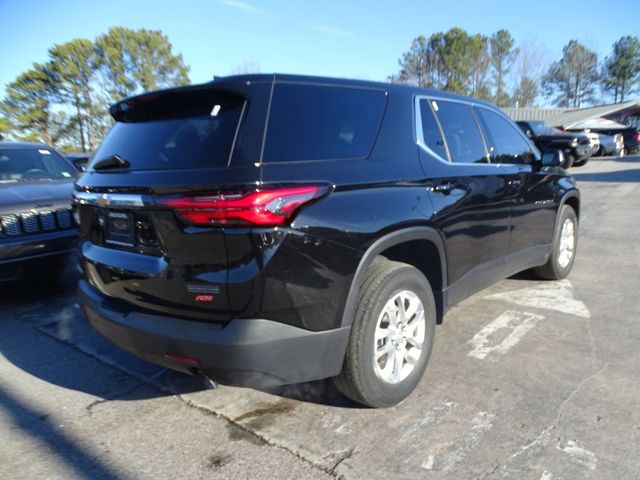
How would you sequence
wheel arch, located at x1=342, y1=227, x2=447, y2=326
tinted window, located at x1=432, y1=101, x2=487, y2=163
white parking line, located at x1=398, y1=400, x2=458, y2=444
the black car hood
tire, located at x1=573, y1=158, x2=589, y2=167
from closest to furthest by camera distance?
wheel arch, located at x1=342, y1=227, x2=447, y2=326, white parking line, located at x1=398, y1=400, x2=458, y2=444, tinted window, located at x1=432, y1=101, x2=487, y2=163, the black car hood, tire, located at x1=573, y1=158, x2=589, y2=167

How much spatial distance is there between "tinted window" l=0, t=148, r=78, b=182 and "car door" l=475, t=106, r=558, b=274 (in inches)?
187

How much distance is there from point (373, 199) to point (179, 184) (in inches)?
39.6

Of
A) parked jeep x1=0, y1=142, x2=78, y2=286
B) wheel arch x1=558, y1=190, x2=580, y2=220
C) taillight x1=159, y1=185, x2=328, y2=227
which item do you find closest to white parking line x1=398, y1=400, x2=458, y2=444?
taillight x1=159, y1=185, x2=328, y2=227

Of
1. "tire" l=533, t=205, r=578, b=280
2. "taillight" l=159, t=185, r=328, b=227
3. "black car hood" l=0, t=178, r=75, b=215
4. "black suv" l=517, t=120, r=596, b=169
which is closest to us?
"taillight" l=159, t=185, r=328, b=227

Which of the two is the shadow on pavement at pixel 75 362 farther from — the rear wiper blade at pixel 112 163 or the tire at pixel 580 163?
the tire at pixel 580 163

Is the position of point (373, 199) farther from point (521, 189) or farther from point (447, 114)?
point (521, 189)

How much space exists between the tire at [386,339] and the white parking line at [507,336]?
2.44ft

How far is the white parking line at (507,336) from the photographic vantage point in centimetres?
359

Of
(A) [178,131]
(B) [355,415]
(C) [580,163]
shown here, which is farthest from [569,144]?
(A) [178,131]

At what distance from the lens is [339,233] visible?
2400mm

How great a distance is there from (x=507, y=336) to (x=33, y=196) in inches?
178

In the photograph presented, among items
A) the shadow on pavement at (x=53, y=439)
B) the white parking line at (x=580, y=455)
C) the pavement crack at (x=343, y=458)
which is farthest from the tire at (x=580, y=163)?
the shadow on pavement at (x=53, y=439)

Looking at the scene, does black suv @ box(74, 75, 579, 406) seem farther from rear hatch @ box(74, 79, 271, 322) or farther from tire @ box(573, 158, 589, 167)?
tire @ box(573, 158, 589, 167)

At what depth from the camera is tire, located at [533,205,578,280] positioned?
4.96m
